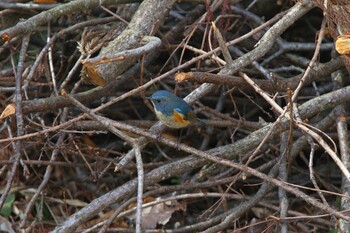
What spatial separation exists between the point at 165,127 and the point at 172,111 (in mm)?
176

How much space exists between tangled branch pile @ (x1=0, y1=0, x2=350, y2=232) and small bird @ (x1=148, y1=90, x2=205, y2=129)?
8 cm

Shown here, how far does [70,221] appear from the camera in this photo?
3.39 metres

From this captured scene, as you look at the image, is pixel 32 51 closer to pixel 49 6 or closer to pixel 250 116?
pixel 49 6

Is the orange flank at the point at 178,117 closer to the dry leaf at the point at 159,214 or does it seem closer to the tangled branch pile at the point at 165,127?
the tangled branch pile at the point at 165,127

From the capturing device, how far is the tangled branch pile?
3398 mm

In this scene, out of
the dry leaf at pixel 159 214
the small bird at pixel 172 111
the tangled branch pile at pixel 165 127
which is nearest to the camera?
the tangled branch pile at pixel 165 127

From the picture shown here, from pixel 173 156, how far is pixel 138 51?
6.14 ft

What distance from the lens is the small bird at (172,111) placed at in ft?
12.3

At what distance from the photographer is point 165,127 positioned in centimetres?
387

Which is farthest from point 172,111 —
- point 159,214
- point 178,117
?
point 159,214

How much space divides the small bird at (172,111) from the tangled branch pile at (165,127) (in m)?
0.08

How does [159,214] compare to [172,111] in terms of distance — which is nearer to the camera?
[172,111]

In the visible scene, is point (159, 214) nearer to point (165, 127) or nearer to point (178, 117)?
point (165, 127)

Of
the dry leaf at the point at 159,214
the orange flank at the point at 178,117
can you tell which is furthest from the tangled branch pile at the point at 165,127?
the orange flank at the point at 178,117
